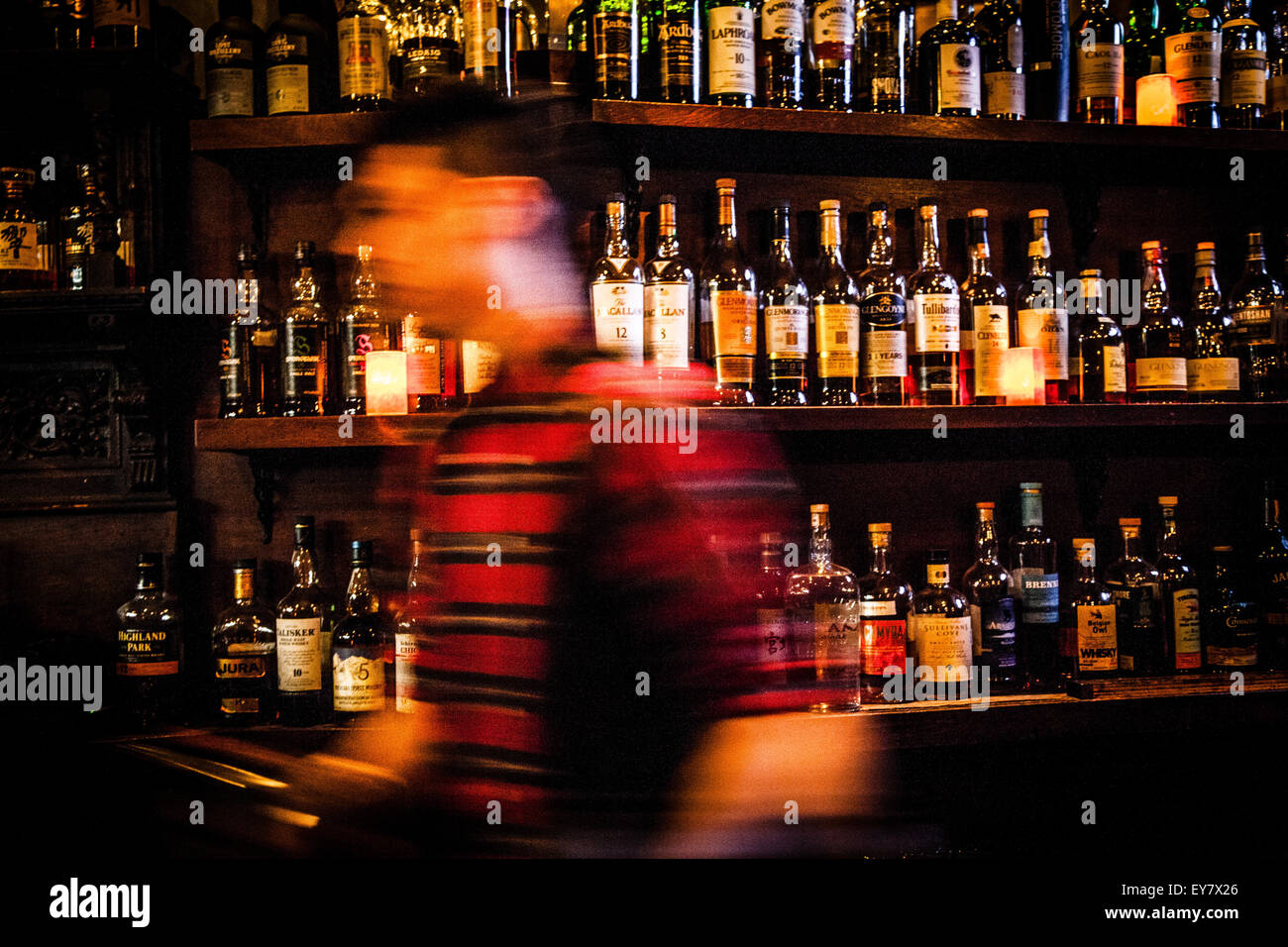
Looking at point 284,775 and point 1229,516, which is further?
point 1229,516

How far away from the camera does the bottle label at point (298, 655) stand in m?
1.61

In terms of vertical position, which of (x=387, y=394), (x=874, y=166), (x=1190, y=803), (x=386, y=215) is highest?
(x=874, y=166)


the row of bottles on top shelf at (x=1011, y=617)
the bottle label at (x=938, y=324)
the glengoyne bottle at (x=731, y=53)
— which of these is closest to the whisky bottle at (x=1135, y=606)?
the row of bottles on top shelf at (x=1011, y=617)

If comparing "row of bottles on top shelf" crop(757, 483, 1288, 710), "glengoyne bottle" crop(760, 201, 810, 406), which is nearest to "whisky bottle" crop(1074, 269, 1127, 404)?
"row of bottles on top shelf" crop(757, 483, 1288, 710)

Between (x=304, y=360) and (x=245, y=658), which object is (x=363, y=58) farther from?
(x=245, y=658)

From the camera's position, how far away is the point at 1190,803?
6.46ft

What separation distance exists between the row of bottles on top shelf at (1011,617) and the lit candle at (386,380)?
71 cm

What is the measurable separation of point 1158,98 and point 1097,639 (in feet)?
3.29

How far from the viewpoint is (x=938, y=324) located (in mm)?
1696

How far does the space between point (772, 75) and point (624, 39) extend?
0.91 feet

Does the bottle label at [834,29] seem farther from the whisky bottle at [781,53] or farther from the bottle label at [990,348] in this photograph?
the bottle label at [990,348]

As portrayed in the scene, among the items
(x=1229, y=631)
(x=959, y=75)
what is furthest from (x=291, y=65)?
(x=1229, y=631)
